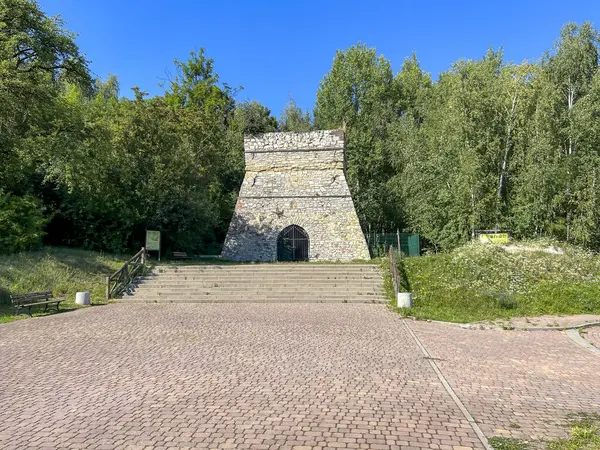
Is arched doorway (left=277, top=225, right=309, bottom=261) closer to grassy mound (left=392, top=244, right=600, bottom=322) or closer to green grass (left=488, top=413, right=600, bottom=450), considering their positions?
grassy mound (left=392, top=244, right=600, bottom=322)

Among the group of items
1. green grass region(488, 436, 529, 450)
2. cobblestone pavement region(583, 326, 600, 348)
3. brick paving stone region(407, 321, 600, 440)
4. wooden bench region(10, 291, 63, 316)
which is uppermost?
wooden bench region(10, 291, 63, 316)

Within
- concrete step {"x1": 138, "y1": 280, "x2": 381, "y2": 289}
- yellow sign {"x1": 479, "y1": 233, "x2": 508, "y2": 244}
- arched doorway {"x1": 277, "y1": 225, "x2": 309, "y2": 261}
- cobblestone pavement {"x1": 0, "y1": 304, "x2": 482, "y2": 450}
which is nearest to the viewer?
cobblestone pavement {"x1": 0, "y1": 304, "x2": 482, "y2": 450}

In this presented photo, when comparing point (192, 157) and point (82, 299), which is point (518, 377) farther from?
point (192, 157)

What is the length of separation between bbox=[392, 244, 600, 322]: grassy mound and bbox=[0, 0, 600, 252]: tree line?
4.83m

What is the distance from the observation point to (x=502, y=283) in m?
15.2

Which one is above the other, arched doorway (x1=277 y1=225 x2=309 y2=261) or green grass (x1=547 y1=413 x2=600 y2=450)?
arched doorway (x1=277 y1=225 x2=309 y2=261)

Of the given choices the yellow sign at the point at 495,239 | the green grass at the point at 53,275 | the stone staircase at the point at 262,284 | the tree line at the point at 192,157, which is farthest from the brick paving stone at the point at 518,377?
the tree line at the point at 192,157

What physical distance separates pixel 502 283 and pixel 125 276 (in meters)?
14.3

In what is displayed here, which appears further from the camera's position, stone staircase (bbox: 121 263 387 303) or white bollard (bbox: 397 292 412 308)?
stone staircase (bbox: 121 263 387 303)

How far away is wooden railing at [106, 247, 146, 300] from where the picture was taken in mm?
16133

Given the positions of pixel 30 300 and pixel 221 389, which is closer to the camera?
pixel 221 389

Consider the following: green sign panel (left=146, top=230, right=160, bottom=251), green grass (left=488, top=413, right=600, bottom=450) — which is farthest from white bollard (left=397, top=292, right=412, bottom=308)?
green sign panel (left=146, top=230, right=160, bottom=251)

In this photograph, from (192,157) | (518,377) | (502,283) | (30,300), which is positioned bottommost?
(518,377)

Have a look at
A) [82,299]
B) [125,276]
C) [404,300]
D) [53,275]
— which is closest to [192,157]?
[125,276]
